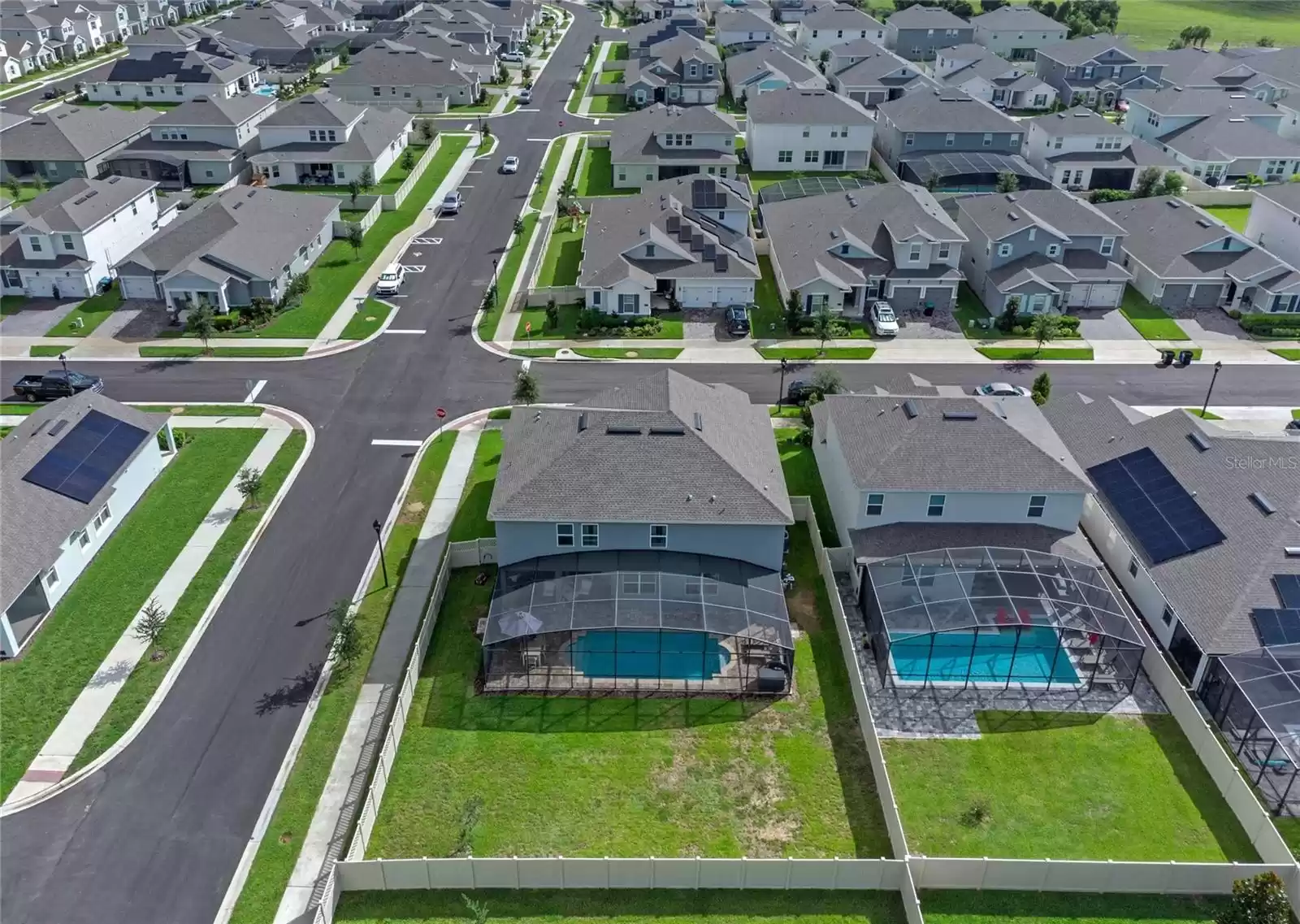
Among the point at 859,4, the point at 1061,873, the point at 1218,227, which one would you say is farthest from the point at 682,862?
the point at 859,4

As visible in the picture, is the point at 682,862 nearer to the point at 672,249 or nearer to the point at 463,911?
the point at 463,911

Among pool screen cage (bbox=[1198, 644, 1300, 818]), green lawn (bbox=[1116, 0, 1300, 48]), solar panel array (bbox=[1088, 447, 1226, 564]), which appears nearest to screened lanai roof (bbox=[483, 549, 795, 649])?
pool screen cage (bbox=[1198, 644, 1300, 818])

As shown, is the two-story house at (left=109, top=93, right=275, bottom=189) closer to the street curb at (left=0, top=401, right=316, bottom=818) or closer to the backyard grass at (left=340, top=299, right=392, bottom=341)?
the backyard grass at (left=340, top=299, right=392, bottom=341)

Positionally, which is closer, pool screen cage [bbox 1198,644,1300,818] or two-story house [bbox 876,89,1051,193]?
pool screen cage [bbox 1198,644,1300,818]

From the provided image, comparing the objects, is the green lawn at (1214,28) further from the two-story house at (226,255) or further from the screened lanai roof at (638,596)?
the screened lanai roof at (638,596)

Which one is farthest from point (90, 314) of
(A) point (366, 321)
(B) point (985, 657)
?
(B) point (985, 657)

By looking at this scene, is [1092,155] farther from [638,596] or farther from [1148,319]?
[638,596]
